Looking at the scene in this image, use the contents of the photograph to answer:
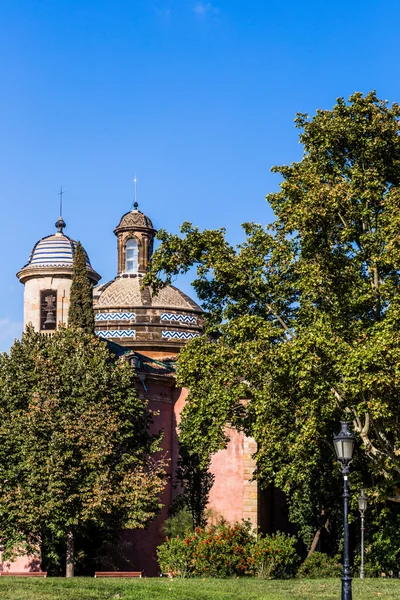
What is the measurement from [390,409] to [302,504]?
37.6ft

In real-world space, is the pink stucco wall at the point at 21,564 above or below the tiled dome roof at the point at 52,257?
below

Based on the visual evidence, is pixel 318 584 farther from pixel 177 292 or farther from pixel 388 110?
pixel 177 292

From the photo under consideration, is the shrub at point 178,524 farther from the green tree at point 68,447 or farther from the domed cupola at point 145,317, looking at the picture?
the domed cupola at point 145,317

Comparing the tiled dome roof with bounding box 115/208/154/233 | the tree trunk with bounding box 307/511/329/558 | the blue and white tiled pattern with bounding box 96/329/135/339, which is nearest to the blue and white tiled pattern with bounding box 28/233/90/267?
the blue and white tiled pattern with bounding box 96/329/135/339

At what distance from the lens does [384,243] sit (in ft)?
91.3

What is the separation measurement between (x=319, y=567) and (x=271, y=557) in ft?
17.9

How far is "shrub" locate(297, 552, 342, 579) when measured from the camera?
Answer: 108 ft

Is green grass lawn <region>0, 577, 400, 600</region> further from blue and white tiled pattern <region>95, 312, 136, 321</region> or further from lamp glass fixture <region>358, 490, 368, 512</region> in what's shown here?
blue and white tiled pattern <region>95, 312, 136, 321</region>

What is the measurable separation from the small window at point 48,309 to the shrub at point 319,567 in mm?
13426

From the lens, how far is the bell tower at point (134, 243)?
49562 millimetres

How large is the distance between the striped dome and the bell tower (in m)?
7.26

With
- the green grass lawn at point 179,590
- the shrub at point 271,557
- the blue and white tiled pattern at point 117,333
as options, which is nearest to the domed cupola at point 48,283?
the blue and white tiled pattern at point 117,333

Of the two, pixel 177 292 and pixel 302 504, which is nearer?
pixel 302 504

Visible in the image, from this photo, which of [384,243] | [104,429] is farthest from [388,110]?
[104,429]
